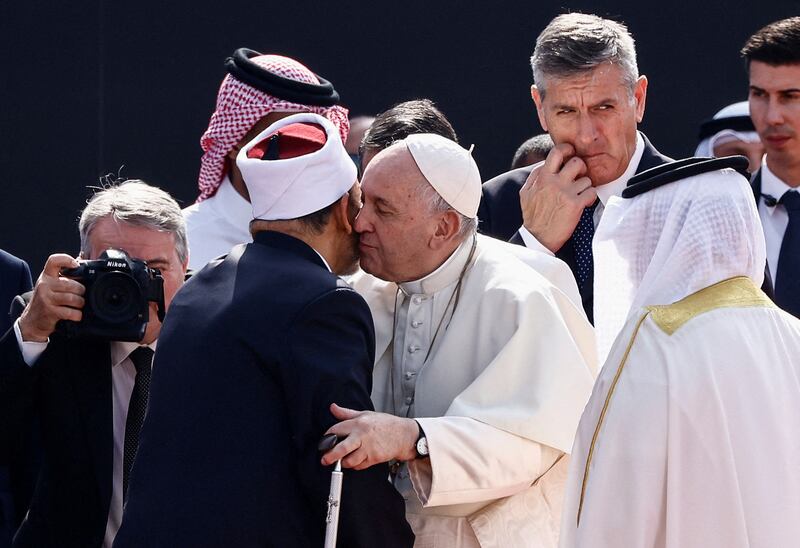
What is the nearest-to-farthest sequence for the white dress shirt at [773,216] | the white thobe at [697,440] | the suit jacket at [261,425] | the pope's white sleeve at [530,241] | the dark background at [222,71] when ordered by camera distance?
the white thobe at [697,440], the suit jacket at [261,425], the pope's white sleeve at [530,241], the white dress shirt at [773,216], the dark background at [222,71]

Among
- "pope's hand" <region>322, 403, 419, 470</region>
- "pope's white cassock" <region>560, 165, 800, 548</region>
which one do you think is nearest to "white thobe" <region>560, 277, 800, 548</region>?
"pope's white cassock" <region>560, 165, 800, 548</region>

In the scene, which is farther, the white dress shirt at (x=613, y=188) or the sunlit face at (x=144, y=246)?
the white dress shirt at (x=613, y=188)

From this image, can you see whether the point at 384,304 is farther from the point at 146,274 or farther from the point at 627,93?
the point at 627,93

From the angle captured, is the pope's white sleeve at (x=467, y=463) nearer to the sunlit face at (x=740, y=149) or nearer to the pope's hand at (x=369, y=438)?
the pope's hand at (x=369, y=438)

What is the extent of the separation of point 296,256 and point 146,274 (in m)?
0.53

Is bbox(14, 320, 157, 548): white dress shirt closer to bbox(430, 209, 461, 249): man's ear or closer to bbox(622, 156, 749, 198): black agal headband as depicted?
bbox(430, 209, 461, 249): man's ear

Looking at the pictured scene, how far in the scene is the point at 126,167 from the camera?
5402 mm

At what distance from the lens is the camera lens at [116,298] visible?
10.2 ft

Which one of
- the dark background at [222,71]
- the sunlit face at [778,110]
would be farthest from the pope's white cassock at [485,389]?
the dark background at [222,71]

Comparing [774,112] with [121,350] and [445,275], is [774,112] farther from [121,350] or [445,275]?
[121,350]

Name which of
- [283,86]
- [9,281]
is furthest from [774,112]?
[9,281]

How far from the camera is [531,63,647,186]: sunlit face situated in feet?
12.3

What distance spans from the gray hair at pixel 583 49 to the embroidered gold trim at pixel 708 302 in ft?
4.04

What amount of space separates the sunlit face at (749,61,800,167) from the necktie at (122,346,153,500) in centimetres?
217
